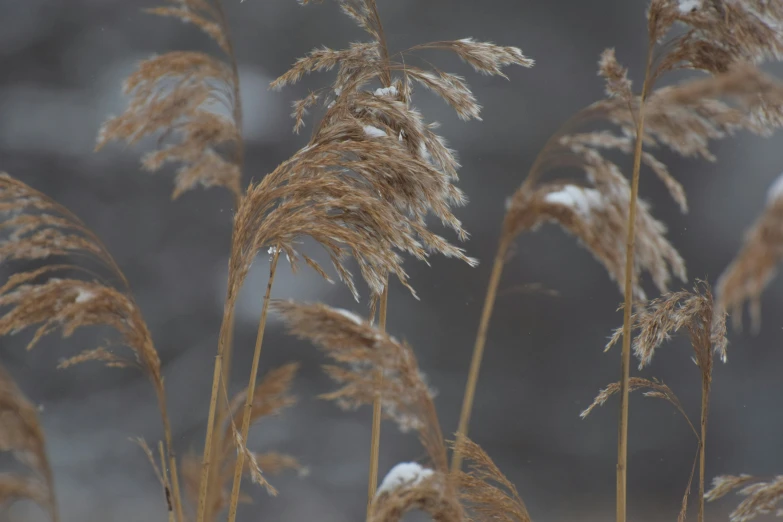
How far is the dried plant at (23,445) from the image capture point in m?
1.01

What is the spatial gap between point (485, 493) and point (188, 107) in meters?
1.11

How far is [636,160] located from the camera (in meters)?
0.96

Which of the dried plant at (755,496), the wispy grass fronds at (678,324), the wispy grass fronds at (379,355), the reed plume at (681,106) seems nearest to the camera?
the wispy grass fronds at (379,355)

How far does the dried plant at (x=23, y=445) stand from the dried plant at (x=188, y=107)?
63 cm

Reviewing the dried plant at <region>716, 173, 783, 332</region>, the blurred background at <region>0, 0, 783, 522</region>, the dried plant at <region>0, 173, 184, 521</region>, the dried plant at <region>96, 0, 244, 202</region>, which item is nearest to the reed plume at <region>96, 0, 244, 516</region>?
the dried plant at <region>96, 0, 244, 202</region>

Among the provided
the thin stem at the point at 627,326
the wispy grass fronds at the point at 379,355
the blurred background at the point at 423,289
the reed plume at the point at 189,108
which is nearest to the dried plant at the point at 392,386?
the wispy grass fronds at the point at 379,355

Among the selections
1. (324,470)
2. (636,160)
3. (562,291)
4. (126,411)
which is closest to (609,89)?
(636,160)


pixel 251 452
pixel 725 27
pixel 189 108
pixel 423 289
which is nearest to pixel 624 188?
pixel 725 27

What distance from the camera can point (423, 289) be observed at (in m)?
3.58

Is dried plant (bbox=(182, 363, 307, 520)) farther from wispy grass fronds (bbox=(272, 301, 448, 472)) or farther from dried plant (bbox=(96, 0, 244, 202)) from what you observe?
dried plant (bbox=(96, 0, 244, 202))

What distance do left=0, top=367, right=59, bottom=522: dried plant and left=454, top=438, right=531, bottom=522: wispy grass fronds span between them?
0.61 meters

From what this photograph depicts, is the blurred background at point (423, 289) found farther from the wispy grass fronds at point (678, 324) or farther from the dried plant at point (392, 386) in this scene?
the dried plant at point (392, 386)

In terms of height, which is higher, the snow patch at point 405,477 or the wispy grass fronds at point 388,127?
the wispy grass fronds at point 388,127

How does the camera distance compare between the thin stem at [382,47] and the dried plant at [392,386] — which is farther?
the thin stem at [382,47]
